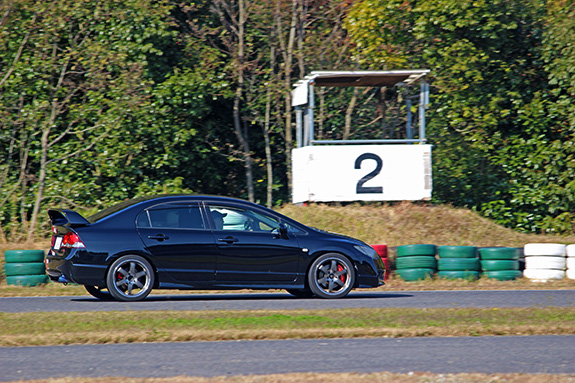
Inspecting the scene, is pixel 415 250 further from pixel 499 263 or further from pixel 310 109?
pixel 310 109

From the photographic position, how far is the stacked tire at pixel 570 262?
49.1ft

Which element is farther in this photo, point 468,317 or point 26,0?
point 26,0

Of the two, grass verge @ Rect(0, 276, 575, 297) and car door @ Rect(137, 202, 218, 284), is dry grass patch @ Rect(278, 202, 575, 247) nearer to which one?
grass verge @ Rect(0, 276, 575, 297)

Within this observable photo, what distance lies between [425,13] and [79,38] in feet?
30.2

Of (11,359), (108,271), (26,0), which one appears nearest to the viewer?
(11,359)

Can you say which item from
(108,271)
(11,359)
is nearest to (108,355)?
(11,359)

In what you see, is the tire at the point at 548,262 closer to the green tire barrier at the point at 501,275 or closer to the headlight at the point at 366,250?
the green tire barrier at the point at 501,275

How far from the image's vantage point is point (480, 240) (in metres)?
17.4

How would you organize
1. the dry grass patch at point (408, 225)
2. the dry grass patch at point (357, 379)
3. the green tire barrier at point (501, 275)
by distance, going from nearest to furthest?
the dry grass patch at point (357, 379) → the green tire barrier at point (501, 275) → the dry grass patch at point (408, 225)

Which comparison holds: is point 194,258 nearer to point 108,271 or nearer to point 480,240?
point 108,271

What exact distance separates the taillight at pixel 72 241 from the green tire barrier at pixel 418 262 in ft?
20.4

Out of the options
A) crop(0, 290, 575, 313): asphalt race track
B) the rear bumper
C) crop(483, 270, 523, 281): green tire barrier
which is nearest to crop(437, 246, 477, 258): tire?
crop(483, 270, 523, 281): green tire barrier

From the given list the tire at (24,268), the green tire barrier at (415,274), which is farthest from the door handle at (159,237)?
the green tire barrier at (415,274)

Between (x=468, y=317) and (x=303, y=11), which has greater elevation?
(x=303, y=11)
